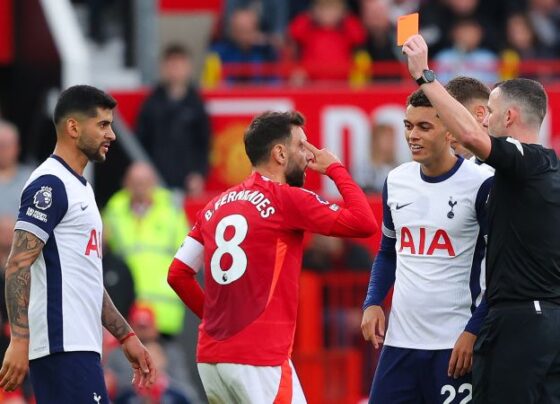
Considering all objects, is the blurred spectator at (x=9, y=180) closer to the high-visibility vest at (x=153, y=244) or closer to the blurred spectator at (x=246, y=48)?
the high-visibility vest at (x=153, y=244)

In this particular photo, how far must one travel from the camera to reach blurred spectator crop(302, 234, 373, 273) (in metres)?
15.2

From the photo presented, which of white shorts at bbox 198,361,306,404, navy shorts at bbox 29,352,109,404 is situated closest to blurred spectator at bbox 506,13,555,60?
white shorts at bbox 198,361,306,404

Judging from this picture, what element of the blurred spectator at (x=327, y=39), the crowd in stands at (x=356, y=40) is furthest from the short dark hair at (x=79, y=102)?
the blurred spectator at (x=327, y=39)

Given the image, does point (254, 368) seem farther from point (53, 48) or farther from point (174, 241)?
point (53, 48)

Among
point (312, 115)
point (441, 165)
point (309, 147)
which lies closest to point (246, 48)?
point (312, 115)

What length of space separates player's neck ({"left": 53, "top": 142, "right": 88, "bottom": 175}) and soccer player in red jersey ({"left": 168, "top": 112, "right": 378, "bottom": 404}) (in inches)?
29.4

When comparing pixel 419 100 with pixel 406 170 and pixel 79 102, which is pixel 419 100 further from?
pixel 79 102

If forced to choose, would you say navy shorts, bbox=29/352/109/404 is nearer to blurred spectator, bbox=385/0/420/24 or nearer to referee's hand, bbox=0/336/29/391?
referee's hand, bbox=0/336/29/391

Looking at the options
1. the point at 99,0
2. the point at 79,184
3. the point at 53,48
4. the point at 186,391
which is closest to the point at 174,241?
the point at 186,391

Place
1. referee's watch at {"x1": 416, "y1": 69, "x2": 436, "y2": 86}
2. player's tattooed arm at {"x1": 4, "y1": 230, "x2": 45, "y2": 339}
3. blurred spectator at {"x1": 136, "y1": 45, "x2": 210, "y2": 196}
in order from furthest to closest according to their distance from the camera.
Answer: blurred spectator at {"x1": 136, "y1": 45, "x2": 210, "y2": 196} < player's tattooed arm at {"x1": 4, "y1": 230, "x2": 45, "y2": 339} < referee's watch at {"x1": 416, "y1": 69, "x2": 436, "y2": 86}

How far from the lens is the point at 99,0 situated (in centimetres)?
1805

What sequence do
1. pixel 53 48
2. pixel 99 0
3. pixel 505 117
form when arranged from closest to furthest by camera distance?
1. pixel 505 117
2. pixel 53 48
3. pixel 99 0

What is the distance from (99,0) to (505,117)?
33.6ft

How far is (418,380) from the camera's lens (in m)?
8.84
